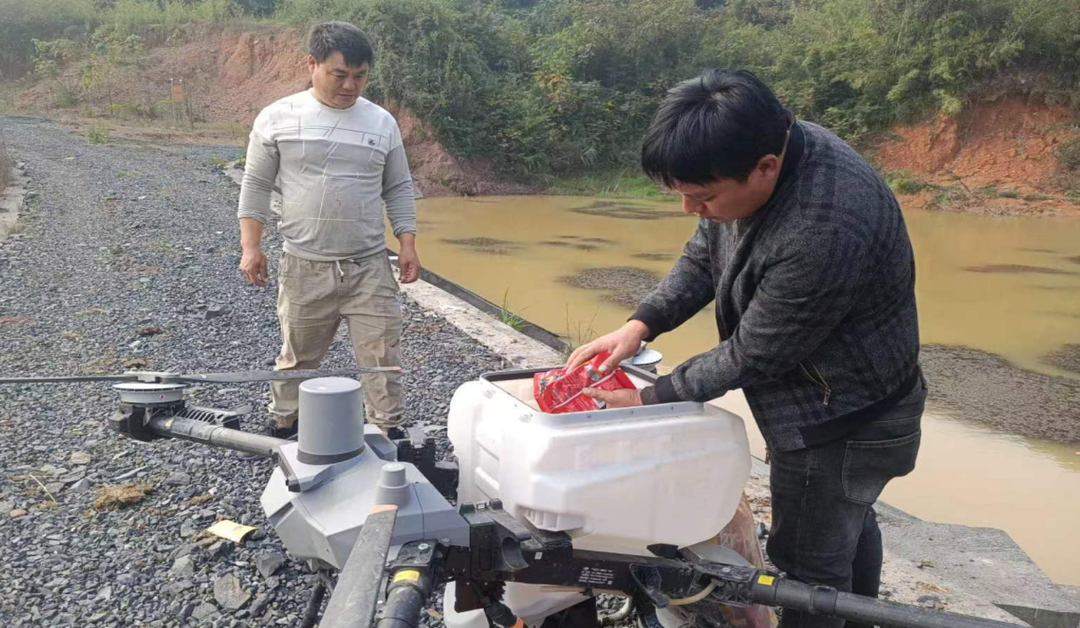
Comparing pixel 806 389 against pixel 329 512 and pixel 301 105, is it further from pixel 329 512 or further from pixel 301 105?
pixel 301 105

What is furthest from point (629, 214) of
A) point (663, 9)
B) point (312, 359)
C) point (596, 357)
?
point (596, 357)

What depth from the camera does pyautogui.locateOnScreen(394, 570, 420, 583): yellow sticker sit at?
121 centimetres

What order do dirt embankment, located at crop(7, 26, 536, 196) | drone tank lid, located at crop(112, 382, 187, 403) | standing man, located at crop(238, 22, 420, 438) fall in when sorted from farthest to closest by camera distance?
1. dirt embankment, located at crop(7, 26, 536, 196)
2. standing man, located at crop(238, 22, 420, 438)
3. drone tank lid, located at crop(112, 382, 187, 403)

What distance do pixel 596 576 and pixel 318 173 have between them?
224 cm

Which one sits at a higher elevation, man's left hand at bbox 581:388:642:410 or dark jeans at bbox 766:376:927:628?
man's left hand at bbox 581:388:642:410

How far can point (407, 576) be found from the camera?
122 centimetres

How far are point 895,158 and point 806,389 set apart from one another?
997 inches

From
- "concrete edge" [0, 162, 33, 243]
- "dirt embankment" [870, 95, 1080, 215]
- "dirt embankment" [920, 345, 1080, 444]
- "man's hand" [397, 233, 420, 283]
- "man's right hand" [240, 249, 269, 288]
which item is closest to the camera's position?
"man's right hand" [240, 249, 269, 288]

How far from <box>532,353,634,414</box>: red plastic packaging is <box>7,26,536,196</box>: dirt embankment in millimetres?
19854

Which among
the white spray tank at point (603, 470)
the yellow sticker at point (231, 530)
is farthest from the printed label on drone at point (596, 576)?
the yellow sticker at point (231, 530)

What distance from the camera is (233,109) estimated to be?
26562 mm

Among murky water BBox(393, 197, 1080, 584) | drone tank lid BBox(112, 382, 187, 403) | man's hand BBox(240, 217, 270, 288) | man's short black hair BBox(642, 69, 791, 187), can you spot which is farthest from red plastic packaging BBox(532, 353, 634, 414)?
murky water BBox(393, 197, 1080, 584)

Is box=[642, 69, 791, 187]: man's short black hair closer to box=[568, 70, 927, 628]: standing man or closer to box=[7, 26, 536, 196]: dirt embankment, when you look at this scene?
box=[568, 70, 927, 628]: standing man

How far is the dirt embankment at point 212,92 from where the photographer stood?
2208 cm
